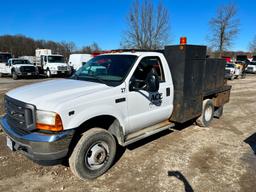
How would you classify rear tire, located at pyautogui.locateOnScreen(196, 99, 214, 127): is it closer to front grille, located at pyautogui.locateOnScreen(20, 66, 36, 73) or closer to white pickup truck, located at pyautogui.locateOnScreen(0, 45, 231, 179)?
white pickup truck, located at pyautogui.locateOnScreen(0, 45, 231, 179)

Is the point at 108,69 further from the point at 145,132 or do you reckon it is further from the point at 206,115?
the point at 206,115

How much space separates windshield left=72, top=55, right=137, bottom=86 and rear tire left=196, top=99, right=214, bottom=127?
290 cm

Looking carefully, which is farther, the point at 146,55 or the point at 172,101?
the point at 172,101

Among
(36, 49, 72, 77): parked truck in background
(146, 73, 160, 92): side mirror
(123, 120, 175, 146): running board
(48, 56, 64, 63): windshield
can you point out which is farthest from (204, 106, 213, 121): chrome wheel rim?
(48, 56, 64, 63): windshield

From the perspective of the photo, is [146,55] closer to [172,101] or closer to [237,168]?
[172,101]

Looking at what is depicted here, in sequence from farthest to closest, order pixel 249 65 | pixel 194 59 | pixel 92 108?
pixel 249 65 < pixel 194 59 < pixel 92 108

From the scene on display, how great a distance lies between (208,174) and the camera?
3416 millimetres

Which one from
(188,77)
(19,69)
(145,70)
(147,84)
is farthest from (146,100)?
(19,69)

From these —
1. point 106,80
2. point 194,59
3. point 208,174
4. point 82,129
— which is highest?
point 194,59

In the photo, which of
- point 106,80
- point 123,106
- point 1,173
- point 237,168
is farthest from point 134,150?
point 1,173

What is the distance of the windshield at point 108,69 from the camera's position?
3.55 m

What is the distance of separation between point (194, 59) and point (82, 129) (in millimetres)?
2993

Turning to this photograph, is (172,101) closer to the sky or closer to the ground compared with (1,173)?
closer to the sky

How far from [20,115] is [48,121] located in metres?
0.57
